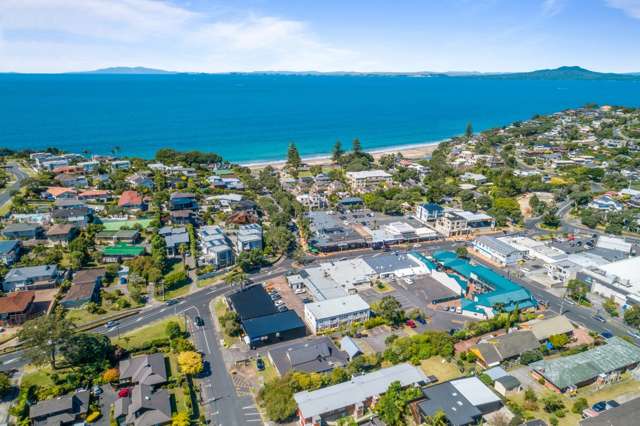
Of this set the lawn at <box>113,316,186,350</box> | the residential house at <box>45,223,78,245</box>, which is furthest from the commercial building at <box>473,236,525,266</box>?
the residential house at <box>45,223,78,245</box>

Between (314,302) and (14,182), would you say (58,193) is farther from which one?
(314,302)

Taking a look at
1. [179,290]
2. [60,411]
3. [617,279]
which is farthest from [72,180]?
[617,279]

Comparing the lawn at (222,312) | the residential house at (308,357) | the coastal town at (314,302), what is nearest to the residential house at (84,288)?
the coastal town at (314,302)

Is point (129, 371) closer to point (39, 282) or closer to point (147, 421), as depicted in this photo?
point (147, 421)

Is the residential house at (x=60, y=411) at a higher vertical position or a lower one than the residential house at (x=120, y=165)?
lower

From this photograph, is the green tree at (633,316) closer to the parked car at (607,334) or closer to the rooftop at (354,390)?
the parked car at (607,334)

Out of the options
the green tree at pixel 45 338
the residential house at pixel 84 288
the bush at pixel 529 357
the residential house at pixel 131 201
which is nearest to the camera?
the green tree at pixel 45 338

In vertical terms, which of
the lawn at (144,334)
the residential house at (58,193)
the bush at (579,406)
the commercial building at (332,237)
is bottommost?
the lawn at (144,334)
